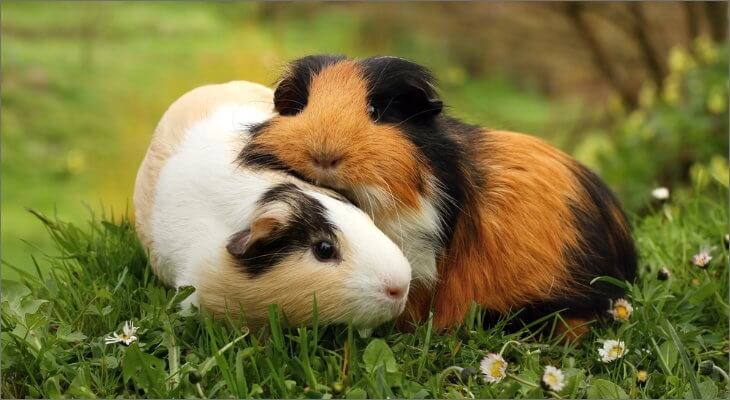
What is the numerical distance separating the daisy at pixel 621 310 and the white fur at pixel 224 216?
0.88 m

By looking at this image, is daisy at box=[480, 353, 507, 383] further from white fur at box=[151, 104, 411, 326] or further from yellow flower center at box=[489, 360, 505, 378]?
white fur at box=[151, 104, 411, 326]

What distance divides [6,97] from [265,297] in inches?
207

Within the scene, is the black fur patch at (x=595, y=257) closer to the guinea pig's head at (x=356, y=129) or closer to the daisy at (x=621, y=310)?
the daisy at (x=621, y=310)

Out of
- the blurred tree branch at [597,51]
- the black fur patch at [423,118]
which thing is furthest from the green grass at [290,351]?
the blurred tree branch at [597,51]

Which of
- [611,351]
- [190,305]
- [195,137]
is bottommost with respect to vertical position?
[611,351]

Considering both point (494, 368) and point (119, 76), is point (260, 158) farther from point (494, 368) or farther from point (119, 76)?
point (119, 76)

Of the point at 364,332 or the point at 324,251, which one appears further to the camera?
the point at 364,332

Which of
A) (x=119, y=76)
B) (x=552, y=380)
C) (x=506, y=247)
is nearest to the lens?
(x=552, y=380)

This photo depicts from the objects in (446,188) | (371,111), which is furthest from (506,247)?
(371,111)

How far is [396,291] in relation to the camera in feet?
7.69

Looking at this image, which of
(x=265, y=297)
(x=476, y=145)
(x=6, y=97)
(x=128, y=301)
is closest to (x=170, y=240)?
(x=128, y=301)

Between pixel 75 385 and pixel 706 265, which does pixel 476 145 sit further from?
pixel 75 385

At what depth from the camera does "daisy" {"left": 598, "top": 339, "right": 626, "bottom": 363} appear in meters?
2.60

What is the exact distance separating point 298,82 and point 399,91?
1.06 feet
